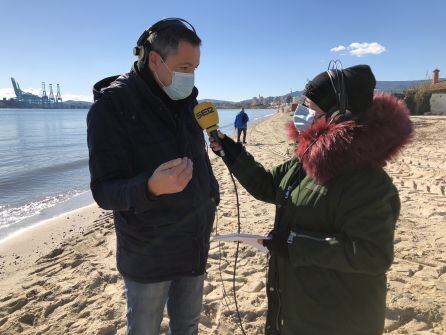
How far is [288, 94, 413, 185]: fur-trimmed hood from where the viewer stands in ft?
5.02

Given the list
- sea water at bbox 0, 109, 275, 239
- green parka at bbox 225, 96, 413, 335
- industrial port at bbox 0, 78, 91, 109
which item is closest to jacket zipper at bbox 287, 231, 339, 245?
green parka at bbox 225, 96, 413, 335

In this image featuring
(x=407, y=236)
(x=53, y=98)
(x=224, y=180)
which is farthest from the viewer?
(x=53, y=98)

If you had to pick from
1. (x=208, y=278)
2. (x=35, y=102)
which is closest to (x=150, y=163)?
(x=208, y=278)

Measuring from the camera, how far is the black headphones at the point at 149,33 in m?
1.85

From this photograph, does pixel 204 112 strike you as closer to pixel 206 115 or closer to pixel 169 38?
pixel 206 115

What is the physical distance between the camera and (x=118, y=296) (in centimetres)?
380

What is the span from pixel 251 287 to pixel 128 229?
8.00 ft

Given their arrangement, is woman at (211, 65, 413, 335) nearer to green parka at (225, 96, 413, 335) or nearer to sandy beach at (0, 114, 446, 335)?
green parka at (225, 96, 413, 335)

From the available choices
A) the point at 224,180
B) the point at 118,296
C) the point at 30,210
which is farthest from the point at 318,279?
the point at 30,210

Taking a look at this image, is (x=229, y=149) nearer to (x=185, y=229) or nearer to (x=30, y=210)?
(x=185, y=229)

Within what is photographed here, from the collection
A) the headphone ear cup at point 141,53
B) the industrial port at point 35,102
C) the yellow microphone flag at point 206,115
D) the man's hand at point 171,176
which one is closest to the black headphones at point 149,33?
the headphone ear cup at point 141,53

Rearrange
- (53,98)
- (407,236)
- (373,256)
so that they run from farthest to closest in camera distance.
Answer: (53,98) < (407,236) < (373,256)

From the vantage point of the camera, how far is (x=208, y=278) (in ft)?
13.6

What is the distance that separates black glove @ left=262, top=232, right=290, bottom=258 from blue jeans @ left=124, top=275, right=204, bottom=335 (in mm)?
661
